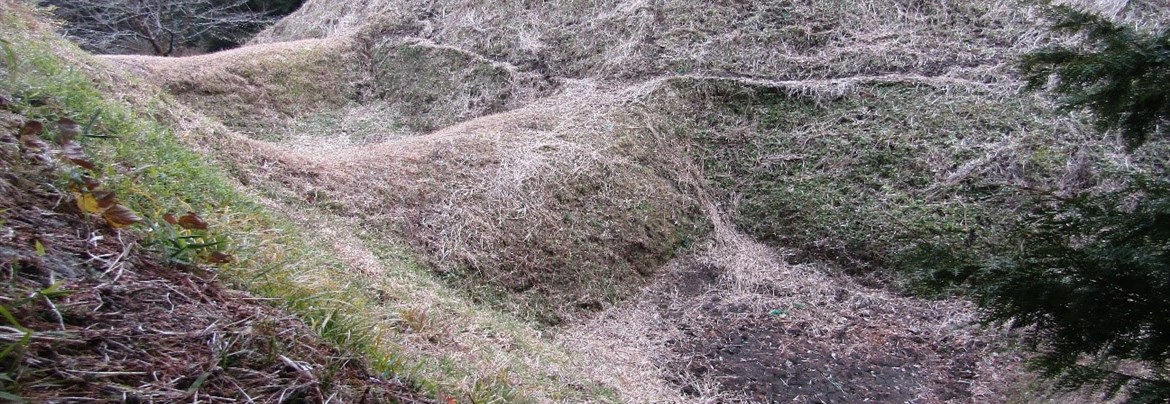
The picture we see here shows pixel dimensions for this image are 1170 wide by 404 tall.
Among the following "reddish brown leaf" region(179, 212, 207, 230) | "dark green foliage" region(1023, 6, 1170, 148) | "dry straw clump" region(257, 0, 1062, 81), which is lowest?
"dry straw clump" region(257, 0, 1062, 81)

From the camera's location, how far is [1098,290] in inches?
82.2

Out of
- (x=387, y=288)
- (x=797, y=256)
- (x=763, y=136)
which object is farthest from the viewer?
(x=763, y=136)

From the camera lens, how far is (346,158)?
5.93 m

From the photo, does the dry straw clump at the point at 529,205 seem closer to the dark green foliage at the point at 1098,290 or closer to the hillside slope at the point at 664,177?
the hillside slope at the point at 664,177

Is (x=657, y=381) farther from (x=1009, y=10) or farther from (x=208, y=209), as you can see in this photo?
(x=1009, y=10)

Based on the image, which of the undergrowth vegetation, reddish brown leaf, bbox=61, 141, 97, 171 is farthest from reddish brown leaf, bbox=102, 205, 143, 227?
reddish brown leaf, bbox=61, 141, 97, 171

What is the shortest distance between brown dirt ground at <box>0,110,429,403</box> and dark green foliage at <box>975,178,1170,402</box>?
200 centimetres

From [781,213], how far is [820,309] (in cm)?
142

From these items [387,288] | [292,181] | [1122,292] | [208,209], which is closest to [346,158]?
[292,181]

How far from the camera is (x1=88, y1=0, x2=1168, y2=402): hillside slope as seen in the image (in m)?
4.80

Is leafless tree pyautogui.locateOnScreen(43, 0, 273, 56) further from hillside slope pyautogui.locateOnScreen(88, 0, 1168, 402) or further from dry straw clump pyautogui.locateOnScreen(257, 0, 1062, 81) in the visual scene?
dry straw clump pyautogui.locateOnScreen(257, 0, 1062, 81)

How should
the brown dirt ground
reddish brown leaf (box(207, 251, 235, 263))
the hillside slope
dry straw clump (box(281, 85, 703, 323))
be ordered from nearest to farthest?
the brown dirt ground
reddish brown leaf (box(207, 251, 235, 263))
the hillside slope
dry straw clump (box(281, 85, 703, 323))

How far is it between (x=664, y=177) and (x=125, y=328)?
579cm

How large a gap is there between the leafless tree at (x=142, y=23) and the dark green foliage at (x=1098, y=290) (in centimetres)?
1334
